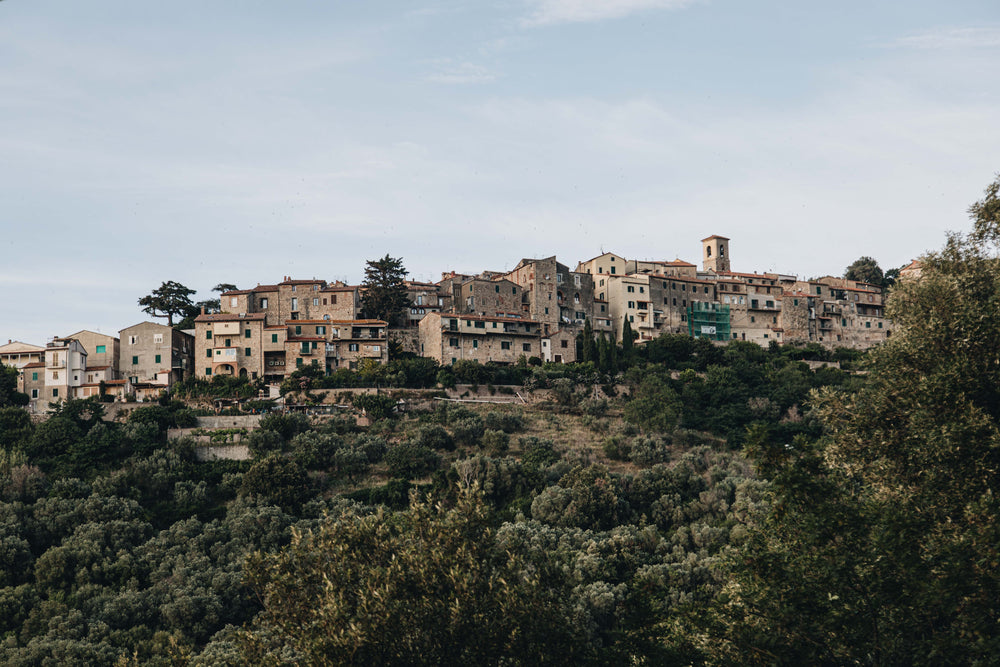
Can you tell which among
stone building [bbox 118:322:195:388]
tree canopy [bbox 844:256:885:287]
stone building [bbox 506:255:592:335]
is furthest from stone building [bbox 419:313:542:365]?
tree canopy [bbox 844:256:885:287]

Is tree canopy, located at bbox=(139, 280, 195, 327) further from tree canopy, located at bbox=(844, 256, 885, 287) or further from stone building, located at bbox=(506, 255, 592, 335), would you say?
tree canopy, located at bbox=(844, 256, 885, 287)

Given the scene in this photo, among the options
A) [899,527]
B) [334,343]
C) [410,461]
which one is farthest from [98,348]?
[899,527]

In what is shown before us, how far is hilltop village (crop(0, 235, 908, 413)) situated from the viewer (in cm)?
7388

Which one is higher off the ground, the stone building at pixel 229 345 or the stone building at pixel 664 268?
the stone building at pixel 664 268

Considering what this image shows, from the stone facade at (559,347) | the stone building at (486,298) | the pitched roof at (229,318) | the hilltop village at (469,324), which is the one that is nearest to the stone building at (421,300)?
the hilltop village at (469,324)

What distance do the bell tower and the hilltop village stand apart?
3.00 meters

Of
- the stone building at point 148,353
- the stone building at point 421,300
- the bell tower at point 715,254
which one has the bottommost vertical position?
the stone building at point 148,353

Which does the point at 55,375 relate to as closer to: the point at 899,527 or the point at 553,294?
the point at 553,294

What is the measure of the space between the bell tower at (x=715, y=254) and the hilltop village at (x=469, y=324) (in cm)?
300

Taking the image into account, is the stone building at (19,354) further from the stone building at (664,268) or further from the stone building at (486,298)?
the stone building at (664,268)

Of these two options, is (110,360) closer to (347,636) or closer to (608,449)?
(608,449)

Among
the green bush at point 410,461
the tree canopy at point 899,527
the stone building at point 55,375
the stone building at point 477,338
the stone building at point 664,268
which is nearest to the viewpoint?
the tree canopy at point 899,527

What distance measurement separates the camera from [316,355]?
245 feet

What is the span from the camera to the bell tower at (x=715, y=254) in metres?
107
